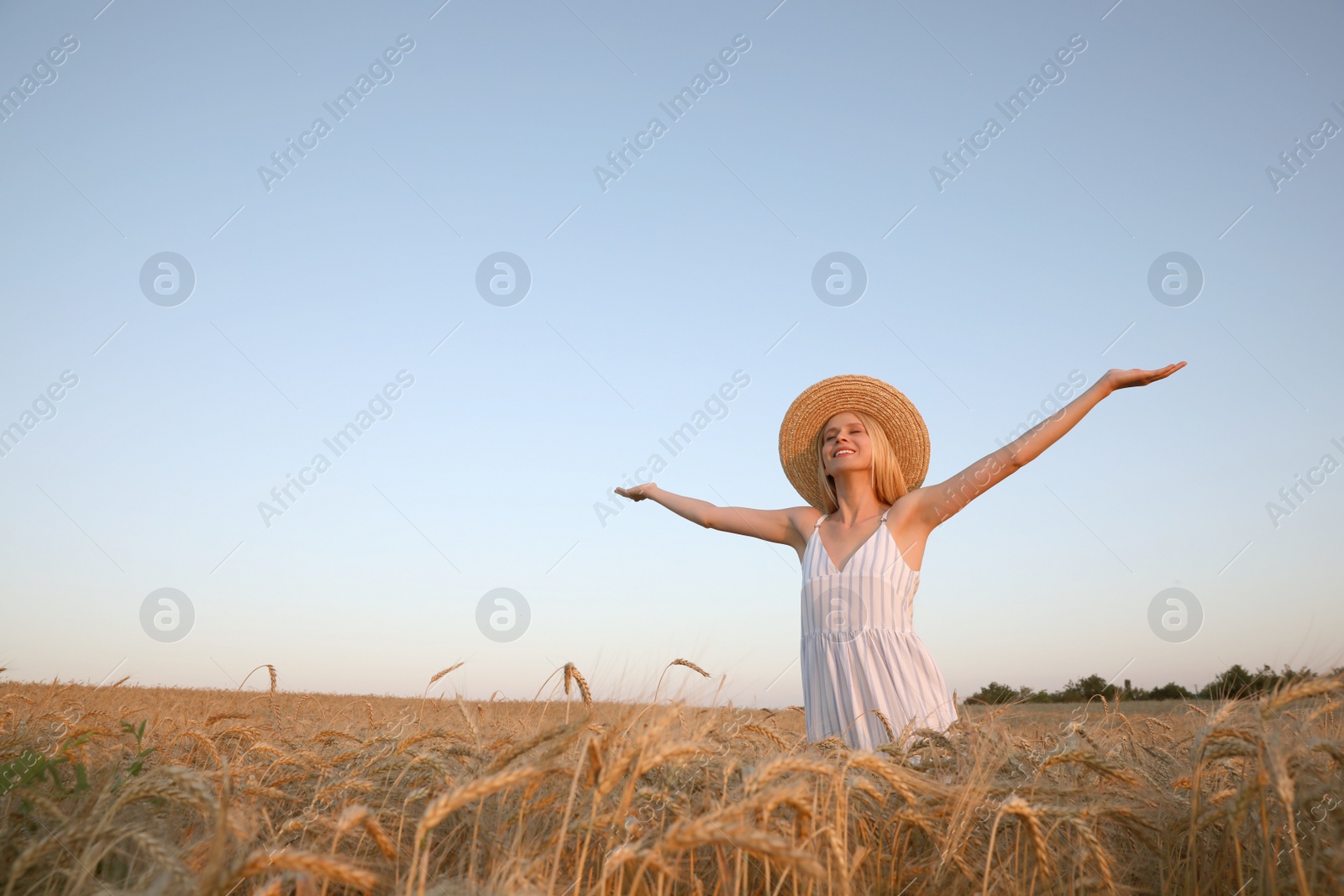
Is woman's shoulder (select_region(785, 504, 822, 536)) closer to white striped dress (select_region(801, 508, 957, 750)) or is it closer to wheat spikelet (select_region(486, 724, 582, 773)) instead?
white striped dress (select_region(801, 508, 957, 750))

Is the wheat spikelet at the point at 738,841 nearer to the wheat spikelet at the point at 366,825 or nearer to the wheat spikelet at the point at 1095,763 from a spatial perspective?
the wheat spikelet at the point at 366,825

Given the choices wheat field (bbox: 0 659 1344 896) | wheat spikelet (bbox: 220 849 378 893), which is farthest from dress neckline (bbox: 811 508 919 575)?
wheat spikelet (bbox: 220 849 378 893)

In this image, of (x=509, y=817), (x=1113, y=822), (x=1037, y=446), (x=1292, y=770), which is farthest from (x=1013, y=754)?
(x=1037, y=446)

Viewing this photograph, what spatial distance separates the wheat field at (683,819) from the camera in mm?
1403

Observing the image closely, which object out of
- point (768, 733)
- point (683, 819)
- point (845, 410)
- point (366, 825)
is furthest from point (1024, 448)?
point (366, 825)

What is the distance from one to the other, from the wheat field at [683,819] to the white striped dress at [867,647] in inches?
70.4

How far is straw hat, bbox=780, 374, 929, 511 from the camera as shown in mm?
5398

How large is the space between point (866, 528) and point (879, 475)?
1.36 ft

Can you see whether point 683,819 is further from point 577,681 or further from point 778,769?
point 577,681

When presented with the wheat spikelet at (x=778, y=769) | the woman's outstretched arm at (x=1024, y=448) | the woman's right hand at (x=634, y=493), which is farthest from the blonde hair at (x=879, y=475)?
the wheat spikelet at (x=778, y=769)

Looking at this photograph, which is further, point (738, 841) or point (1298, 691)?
point (1298, 691)

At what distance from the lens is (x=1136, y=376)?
3809mm

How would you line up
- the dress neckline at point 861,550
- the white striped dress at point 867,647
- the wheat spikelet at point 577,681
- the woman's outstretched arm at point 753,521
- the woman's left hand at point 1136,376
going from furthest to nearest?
1. the woman's outstretched arm at point 753,521
2. the dress neckline at point 861,550
3. the white striped dress at point 867,647
4. the woman's left hand at point 1136,376
5. the wheat spikelet at point 577,681

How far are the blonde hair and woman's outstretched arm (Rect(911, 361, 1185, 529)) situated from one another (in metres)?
0.56
